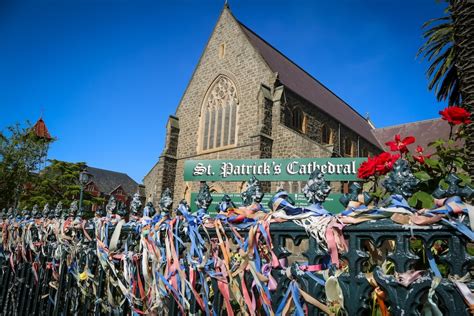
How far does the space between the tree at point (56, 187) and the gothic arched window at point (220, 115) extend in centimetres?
1220

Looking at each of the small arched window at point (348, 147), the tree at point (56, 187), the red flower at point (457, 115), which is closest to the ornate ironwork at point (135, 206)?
the red flower at point (457, 115)

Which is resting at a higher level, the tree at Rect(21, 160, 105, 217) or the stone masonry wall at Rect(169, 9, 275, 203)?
the stone masonry wall at Rect(169, 9, 275, 203)

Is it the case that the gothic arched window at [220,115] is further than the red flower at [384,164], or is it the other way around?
the gothic arched window at [220,115]

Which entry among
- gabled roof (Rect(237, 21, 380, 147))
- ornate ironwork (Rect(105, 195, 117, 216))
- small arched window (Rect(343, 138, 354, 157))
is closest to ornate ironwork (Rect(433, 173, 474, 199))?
ornate ironwork (Rect(105, 195, 117, 216))

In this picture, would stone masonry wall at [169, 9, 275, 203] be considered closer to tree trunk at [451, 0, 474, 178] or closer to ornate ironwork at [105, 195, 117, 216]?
tree trunk at [451, 0, 474, 178]

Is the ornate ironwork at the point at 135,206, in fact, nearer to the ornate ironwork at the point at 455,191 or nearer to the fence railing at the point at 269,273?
the fence railing at the point at 269,273

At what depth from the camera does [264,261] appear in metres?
1.75

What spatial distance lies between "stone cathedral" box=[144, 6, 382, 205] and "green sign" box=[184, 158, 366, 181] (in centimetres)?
475

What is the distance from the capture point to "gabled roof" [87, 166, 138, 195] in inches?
2352

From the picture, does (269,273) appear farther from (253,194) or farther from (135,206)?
(135,206)

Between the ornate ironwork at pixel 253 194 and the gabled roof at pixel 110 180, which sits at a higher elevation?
the gabled roof at pixel 110 180

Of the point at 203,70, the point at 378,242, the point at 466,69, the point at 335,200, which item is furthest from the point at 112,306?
the point at 203,70

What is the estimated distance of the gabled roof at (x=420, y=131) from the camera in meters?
28.3

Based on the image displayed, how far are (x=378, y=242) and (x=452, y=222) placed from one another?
291mm
